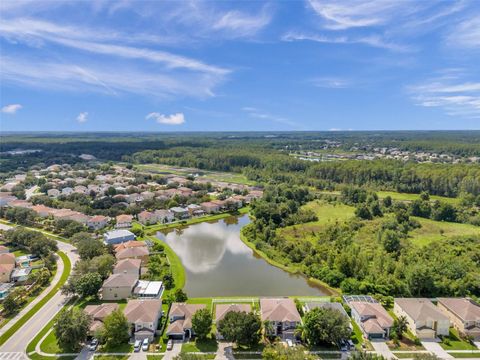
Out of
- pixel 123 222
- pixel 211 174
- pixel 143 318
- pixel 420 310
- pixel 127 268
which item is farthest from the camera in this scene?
pixel 211 174

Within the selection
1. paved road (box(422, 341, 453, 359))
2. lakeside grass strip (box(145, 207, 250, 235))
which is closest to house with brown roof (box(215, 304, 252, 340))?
paved road (box(422, 341, 453, 359))

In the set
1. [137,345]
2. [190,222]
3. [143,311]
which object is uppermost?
[143,311]

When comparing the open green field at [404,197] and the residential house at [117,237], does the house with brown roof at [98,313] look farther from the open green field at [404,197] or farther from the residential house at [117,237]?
the open green field at [404,197]

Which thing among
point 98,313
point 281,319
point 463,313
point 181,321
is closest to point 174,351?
point 181,321

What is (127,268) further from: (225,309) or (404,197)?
(404,197)

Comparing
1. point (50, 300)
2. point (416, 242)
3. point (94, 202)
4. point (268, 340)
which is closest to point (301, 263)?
point (268, 340)

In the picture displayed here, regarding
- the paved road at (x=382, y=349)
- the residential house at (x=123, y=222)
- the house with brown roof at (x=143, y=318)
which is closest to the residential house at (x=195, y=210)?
the residential house at (x=123, y=222)

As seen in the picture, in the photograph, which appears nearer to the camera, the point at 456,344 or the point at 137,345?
the point at 137,345
